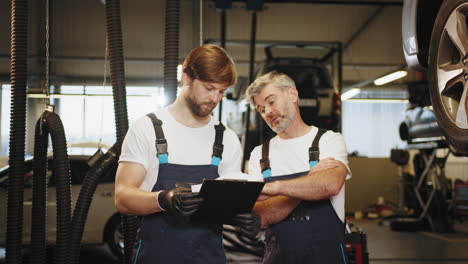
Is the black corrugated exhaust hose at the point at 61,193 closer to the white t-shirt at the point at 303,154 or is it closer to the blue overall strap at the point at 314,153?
the white t-shirt at the point at 303,154

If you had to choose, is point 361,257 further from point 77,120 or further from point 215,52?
point 77,120

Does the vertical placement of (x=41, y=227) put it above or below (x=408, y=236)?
above

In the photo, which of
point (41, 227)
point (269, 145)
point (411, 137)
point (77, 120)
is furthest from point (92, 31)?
point (269, 145)

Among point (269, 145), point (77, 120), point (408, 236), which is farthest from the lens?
point (408, 236)

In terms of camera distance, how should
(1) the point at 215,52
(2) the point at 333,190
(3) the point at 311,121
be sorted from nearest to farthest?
(1) the point at 215,52, (2) the point at 333,190, (3) the point at 311,121

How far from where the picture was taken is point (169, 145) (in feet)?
6.65

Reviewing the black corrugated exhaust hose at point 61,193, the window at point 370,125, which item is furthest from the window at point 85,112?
the window at point 370,125

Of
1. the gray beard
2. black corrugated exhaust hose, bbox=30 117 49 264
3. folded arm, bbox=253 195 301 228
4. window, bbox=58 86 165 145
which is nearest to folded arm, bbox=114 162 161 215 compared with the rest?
folded arm, bbox=253 195 301 228

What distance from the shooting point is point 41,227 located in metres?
3.45

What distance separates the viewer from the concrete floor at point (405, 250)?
20.0 feet

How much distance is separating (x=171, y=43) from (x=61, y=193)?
1.11m

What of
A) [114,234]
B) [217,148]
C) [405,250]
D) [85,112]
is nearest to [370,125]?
[405,250]

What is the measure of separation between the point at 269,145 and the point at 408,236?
7079mm

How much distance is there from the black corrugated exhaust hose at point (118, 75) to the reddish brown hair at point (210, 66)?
1.07 m
